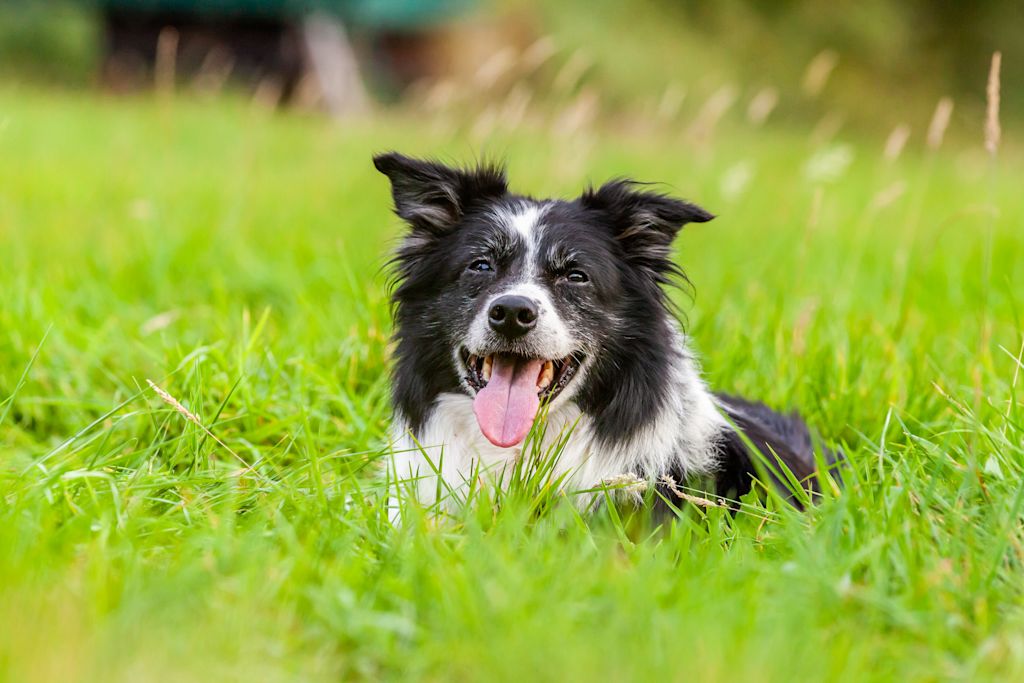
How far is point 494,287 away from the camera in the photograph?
11.8 ft

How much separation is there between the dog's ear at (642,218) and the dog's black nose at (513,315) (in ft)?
2.13

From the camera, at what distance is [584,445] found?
359 cm

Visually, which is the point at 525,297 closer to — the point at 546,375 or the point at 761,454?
the point at 546,375

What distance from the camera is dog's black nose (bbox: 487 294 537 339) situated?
130 inches

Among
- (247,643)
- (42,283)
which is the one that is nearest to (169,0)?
(42,283)

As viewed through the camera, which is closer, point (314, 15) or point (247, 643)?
point (247, 643)

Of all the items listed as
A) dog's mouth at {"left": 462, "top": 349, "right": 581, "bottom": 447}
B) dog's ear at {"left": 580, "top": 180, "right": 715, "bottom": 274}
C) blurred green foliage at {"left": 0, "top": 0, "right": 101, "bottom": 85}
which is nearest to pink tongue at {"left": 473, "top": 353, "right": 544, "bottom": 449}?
dog's mouth at {"left": 462, "top": 349, "right": 581, "bottom": 447}

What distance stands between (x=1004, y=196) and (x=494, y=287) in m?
8.29

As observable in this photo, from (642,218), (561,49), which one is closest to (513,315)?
(642,218)

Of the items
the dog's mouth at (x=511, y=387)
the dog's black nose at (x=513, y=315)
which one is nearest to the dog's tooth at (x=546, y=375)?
the dog's mouth at (x=511, y=387)

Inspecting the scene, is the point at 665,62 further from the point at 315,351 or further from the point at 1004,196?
the point at 315,351

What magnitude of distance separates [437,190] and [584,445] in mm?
1083

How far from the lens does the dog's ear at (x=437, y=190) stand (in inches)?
148

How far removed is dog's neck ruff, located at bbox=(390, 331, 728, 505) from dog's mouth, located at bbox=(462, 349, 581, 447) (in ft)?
0.29
